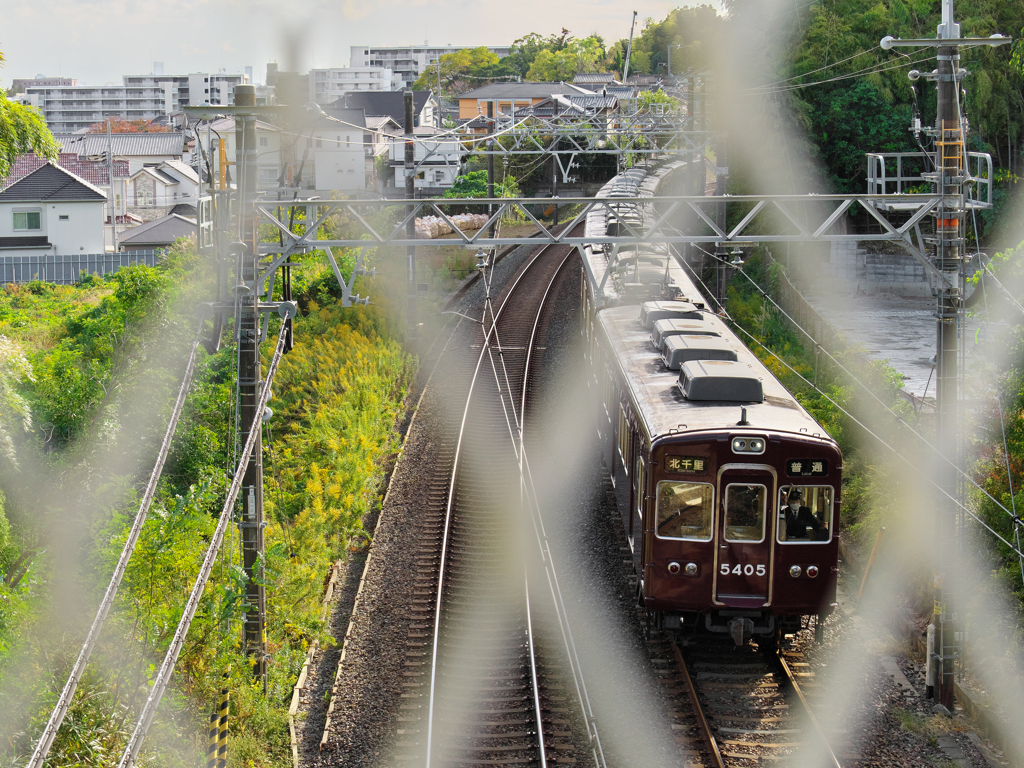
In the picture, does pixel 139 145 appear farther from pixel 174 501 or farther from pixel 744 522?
pixel 744 522

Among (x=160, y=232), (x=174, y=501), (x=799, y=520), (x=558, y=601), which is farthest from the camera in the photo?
(x=160, y=232)

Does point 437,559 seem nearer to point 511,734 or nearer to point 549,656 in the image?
point 549,656

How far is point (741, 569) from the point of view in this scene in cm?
862

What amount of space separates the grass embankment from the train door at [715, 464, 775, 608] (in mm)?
4015

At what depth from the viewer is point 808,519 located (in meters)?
→ 8.60

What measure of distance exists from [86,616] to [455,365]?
11.5 metres

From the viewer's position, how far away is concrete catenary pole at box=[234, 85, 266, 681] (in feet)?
27.0

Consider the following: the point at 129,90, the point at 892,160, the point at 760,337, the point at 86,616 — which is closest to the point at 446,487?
the point at 86,616

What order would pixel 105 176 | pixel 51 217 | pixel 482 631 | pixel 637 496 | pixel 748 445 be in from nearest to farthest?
pixel 748 445
pixel 637 496
pixel 482 631
pixel 51 217
pixel 105 176

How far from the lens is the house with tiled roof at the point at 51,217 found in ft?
116

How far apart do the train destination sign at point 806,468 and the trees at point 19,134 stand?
877cm

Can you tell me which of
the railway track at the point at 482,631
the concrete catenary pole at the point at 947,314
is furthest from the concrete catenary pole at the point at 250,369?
the concrete catenary pole at the point at 947,314

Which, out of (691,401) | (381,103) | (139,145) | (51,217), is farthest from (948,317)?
(139,145)

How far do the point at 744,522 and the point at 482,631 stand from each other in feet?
9.93
